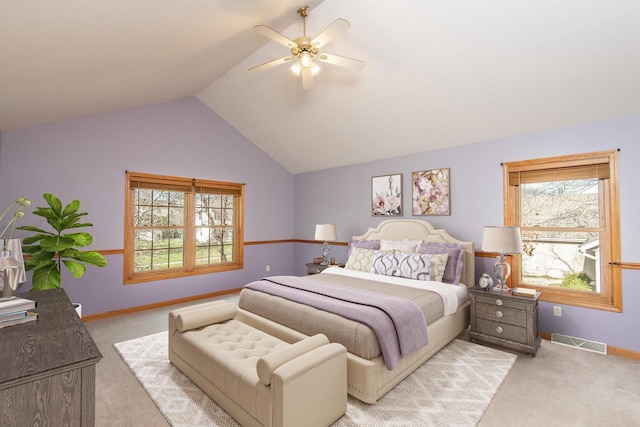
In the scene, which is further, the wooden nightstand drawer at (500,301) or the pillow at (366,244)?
the pillow at (366,244)

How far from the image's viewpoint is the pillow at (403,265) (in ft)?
11.8

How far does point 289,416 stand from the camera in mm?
1687

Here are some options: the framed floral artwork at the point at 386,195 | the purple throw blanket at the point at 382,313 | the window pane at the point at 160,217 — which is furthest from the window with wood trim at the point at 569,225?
the window pane at the point at 160,217

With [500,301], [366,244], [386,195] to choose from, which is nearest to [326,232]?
[366,244]

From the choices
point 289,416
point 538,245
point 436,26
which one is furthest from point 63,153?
point 538,245

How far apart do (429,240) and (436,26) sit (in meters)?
2.53

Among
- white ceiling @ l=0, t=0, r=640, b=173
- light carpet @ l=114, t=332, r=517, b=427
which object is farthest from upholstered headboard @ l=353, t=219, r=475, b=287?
white ceiling @ l=0, t=0, r=640, b=173

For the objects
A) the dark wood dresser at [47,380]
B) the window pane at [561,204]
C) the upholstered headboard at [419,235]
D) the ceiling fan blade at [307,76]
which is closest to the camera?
the dark wood dresser at [47,380]

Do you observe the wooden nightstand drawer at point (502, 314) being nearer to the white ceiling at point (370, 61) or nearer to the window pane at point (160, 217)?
the white ceiling at point (370, 61)

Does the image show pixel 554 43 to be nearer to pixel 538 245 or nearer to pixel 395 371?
pixel 538 245

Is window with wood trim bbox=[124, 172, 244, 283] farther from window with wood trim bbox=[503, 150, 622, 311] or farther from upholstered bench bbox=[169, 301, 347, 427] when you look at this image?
window with wood trim bbox=[503, 150, 622, 311]

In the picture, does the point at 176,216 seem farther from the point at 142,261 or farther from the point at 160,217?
the point at 142,261

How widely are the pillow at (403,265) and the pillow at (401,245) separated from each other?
25 centimetres

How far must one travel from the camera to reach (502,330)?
3096 millimetres
